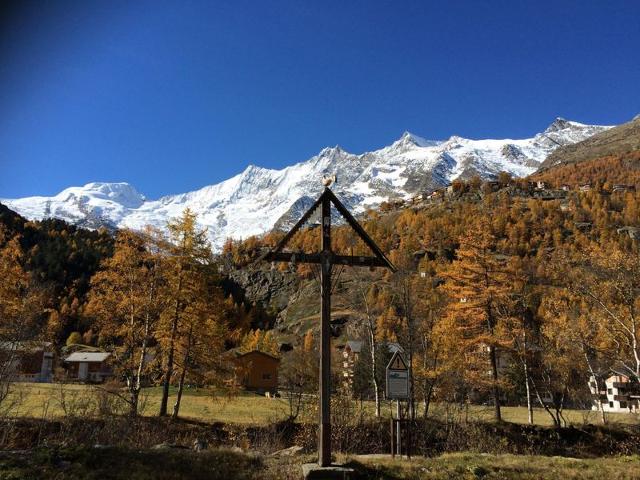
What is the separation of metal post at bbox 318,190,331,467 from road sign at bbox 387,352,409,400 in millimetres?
2139

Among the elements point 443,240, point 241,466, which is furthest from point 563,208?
point 241,466

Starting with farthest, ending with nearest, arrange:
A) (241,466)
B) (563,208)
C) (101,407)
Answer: (563,208), (101,407), (241,466)

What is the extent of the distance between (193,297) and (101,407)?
397 inches

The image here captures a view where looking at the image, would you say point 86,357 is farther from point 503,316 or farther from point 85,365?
point 503,316

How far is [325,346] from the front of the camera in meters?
11.1

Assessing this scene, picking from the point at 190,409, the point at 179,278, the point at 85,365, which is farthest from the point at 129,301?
the point at 85,365

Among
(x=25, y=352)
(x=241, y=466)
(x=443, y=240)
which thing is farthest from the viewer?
(x=443, y=240)

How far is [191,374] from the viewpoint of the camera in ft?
84.4

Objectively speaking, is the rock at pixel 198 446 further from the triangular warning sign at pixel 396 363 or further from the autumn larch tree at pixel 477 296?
the autumn larch tree at pixel 477 296

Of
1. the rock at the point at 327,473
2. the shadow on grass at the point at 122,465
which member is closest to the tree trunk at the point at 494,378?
A: the rock at the point at 327,473

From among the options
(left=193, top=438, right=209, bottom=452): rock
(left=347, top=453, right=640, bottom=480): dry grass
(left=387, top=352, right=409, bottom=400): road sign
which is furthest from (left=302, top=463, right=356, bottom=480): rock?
(left=193, top=438, right=209, bottom=452): rock

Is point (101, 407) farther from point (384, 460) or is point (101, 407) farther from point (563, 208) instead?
point (563, 208)

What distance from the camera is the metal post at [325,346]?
1048cm

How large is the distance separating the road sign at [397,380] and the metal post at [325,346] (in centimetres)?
214
